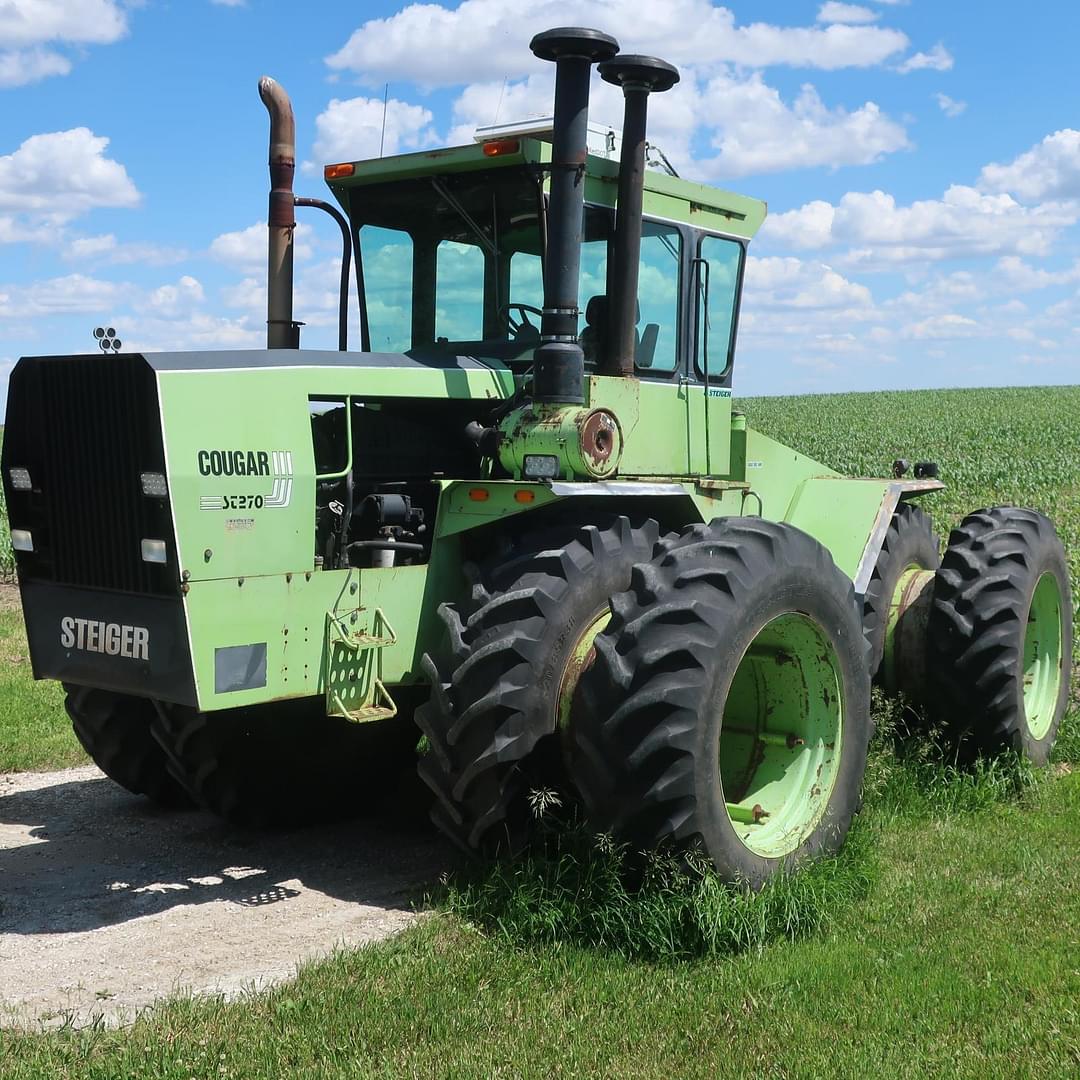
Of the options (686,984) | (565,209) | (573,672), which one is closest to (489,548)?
(573,672)

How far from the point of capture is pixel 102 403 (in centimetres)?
512

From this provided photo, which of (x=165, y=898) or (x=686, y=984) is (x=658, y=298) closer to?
(x=686, y=984)

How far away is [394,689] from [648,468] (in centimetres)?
159

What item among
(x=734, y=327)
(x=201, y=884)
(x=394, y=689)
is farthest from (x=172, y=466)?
(x=734, y=327)

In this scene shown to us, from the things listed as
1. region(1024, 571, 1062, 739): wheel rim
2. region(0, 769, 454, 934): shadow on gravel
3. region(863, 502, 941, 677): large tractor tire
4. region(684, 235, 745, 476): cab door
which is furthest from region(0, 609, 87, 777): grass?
region(1024, 571, 1062, 739): wheel rim

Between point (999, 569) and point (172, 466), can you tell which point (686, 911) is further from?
point (999, 569)

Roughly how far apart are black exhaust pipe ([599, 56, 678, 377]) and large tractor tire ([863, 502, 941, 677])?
7.21 feet

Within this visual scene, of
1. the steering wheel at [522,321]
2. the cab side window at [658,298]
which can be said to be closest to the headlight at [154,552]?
the steering wheel at [522,321]

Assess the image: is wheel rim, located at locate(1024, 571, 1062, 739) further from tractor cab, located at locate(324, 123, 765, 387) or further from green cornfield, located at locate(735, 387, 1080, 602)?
tractor cab, located at locate(324, 123, 765, 387)

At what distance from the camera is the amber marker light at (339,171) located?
6.56 meters

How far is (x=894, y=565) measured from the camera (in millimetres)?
7859

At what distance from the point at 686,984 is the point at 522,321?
10.2ft

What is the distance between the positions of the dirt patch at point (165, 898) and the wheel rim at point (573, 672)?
1034 millimetres

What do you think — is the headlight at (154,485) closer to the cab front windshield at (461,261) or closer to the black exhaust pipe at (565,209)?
the black exhaust pipe at (565,209)
